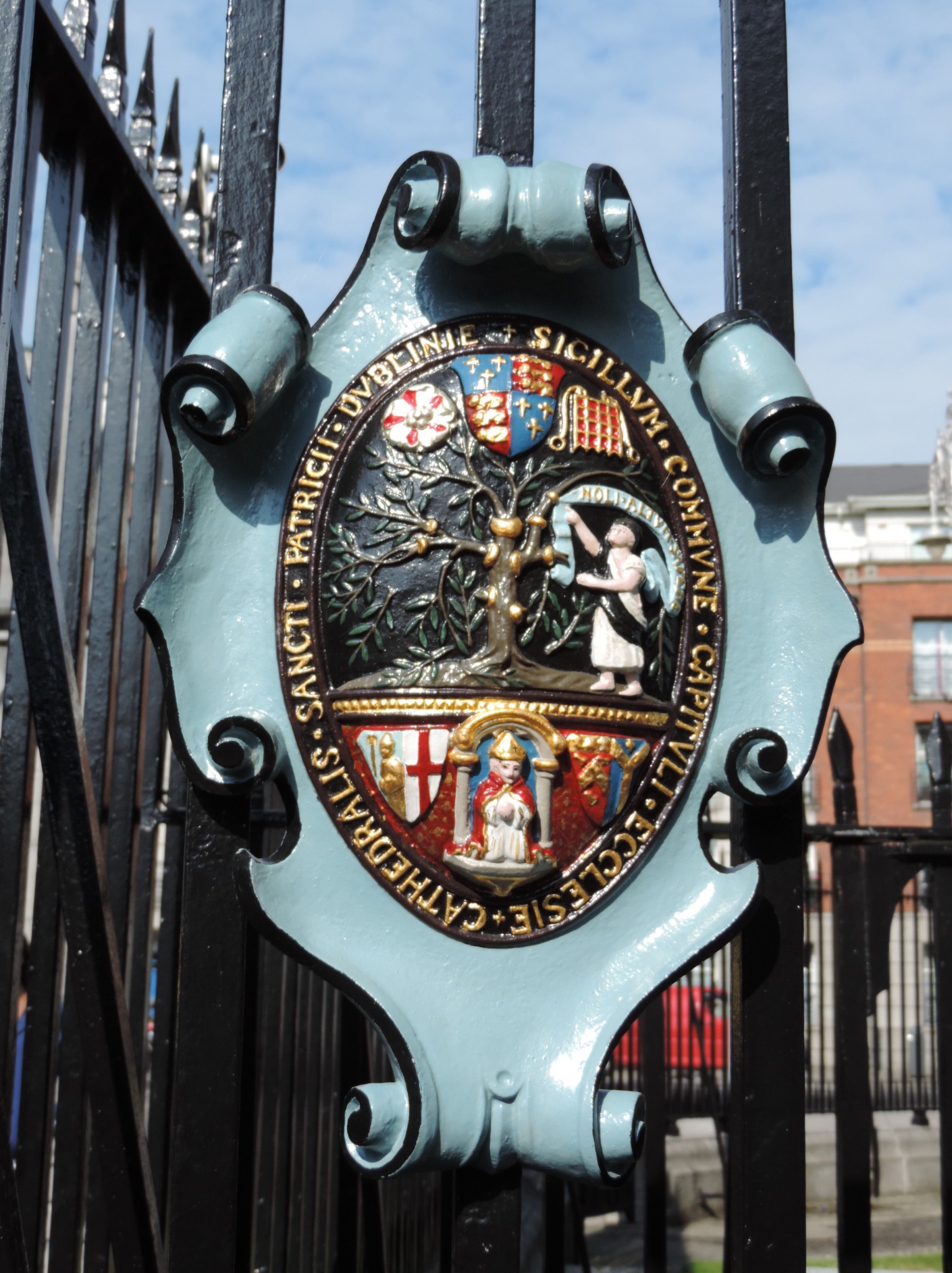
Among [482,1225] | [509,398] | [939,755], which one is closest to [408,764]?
[509,398]

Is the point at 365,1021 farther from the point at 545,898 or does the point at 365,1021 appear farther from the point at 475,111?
the point at 475,111

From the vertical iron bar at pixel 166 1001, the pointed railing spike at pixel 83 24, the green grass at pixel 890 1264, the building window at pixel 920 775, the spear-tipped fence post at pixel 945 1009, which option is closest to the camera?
the pointed railing spike at pixel 83 24

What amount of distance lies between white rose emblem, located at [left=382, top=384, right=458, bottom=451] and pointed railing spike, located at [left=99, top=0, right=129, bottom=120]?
2.00 metres

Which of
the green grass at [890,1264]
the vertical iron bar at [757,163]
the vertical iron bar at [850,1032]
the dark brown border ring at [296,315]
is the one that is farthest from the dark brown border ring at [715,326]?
the green grass at [890,1264]

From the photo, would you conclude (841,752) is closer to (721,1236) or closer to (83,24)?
(83,24)

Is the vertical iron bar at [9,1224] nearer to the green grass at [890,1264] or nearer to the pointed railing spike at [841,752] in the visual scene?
the pointed railing spike at [841,752]

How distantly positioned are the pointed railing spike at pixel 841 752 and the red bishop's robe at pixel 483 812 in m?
2.04

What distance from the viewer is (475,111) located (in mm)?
2529

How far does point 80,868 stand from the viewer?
2.85 meters

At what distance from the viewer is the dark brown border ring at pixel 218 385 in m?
2.18

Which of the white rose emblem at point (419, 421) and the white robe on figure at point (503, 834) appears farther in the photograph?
the white rose emblem at point (419, 421)

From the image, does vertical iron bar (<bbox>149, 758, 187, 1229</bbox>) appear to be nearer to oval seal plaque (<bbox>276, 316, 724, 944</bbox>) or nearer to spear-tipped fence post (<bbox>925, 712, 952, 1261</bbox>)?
oval seal plaque (<bbox>276, 316, 724, 944</bbox>)

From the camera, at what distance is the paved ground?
28.2ft

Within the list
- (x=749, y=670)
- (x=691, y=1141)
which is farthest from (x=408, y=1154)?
(x=691, y=1141)
